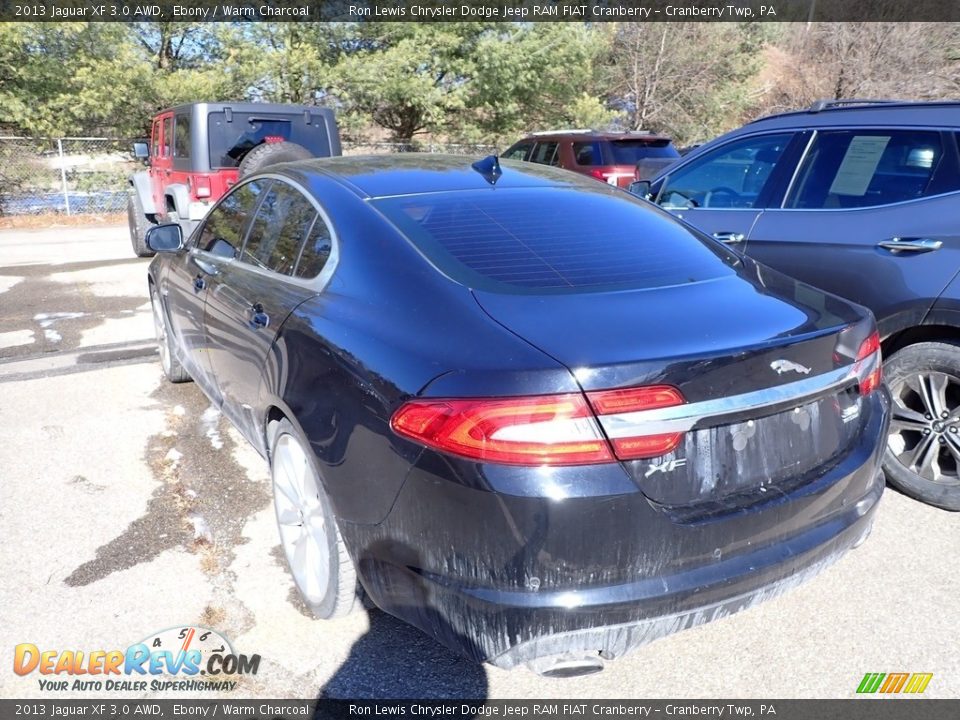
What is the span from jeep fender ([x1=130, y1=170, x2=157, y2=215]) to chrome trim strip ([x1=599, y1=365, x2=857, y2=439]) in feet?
34.4

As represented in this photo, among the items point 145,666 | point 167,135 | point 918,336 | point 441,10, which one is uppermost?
point 441,10

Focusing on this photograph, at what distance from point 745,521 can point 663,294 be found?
0.72 metres

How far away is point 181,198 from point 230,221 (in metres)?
5.76

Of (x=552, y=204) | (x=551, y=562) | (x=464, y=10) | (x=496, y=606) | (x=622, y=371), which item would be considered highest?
(x=464, y=10)

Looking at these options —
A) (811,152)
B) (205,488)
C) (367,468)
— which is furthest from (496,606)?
(811,152)

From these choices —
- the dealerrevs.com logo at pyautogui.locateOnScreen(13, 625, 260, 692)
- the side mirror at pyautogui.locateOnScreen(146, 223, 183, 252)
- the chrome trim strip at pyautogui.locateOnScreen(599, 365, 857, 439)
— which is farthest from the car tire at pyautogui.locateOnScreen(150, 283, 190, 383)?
the chrome trim strip at pyautogui.locateOnScreen(599, 365, 857, 439)

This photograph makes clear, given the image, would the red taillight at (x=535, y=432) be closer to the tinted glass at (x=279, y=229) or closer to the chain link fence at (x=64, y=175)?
the tinted glass at (x=279, y=229)

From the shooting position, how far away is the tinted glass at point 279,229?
9.85ft

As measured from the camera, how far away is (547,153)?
1230 centimetres

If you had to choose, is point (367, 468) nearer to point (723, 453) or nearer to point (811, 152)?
point (723, 453)

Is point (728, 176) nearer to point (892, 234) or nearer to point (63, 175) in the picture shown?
point (892, 234)

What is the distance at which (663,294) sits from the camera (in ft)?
7.70

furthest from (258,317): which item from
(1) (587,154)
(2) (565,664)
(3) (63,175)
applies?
(3) (63,175)

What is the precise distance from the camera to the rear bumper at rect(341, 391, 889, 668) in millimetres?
1913
